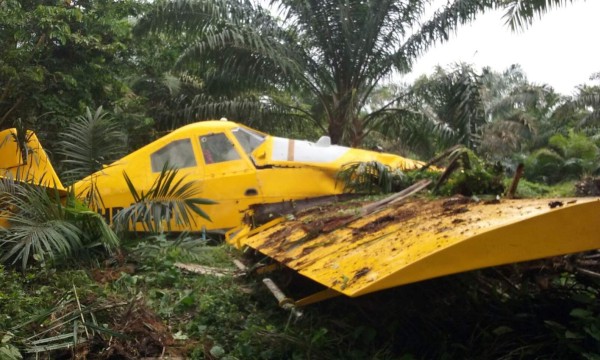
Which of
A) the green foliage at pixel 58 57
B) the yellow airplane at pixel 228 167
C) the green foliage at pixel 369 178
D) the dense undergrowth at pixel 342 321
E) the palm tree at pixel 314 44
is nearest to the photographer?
the dense undergrowth at pixel 342 321

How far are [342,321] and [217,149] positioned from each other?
4741 millimetres

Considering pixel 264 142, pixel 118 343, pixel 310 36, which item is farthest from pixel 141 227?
pixel 310 36

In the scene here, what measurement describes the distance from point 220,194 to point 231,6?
17.7 feet

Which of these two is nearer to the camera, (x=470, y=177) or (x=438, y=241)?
(x=438, y=241)

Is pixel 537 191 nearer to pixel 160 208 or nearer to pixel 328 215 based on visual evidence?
pixel 328 215

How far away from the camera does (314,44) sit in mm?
12844

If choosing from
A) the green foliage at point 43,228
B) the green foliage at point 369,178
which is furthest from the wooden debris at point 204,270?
the green foliage at point 369,178

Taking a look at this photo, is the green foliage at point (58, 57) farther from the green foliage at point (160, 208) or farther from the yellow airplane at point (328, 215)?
the green foliage at point (160, 208)

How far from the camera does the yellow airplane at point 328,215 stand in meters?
2.77

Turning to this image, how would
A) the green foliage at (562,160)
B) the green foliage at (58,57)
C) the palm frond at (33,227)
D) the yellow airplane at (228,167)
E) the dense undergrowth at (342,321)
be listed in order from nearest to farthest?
the dense undergrowth at (342,321) < the palm frond at (33,227) < the yellow airplane at (228,167) < the green foliage at (58,57) < the green foliage at (562,160)

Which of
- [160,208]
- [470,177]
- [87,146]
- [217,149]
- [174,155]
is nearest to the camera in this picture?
[470,177]

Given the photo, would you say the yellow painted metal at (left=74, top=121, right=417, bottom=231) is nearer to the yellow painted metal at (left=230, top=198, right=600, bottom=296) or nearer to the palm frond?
the palm frond

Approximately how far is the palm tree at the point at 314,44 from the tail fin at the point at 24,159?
491 centimetres

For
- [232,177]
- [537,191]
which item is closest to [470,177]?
[537,191]
